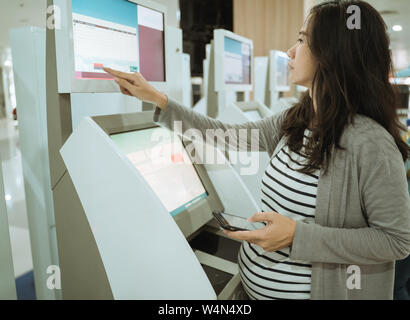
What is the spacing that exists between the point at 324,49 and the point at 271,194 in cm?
43

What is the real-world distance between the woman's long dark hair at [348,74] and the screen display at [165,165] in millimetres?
455

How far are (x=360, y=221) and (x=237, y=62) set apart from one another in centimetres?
171

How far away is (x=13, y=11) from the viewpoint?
7965 millimetres

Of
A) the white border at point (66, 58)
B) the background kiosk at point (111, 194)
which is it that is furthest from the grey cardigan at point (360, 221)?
the white border at point (66, 58)

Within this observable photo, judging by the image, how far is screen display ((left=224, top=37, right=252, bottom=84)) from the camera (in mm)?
2184

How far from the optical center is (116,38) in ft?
3.41

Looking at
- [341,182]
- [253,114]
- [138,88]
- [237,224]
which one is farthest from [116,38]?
[253,114]

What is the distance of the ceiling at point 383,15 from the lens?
5.47 metres

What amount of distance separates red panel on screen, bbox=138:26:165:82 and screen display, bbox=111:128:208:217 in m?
0.21

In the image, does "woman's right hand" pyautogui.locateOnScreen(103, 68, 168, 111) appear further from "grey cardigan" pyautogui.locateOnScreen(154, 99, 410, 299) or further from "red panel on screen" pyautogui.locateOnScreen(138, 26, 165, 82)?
"grey cardigan" pyautogui.locateOnScreen(154, 99, 410, 299)

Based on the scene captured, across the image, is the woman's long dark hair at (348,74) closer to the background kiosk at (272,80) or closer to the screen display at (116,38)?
the screen display at (116,38)

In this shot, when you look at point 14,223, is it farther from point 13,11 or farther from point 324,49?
point 13,11

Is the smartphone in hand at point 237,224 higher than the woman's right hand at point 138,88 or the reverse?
the reverse

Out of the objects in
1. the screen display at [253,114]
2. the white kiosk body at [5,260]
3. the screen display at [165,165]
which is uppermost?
the screen display at [253,114]
